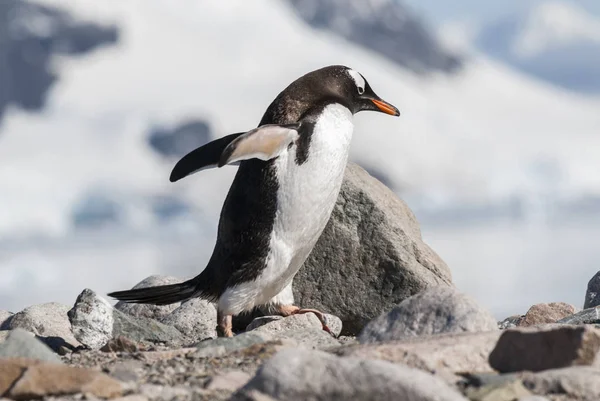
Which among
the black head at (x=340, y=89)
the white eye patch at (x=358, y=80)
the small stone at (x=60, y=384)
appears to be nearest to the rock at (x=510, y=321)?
the black head at (x=340, y=89)

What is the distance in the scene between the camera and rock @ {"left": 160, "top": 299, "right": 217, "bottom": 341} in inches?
346

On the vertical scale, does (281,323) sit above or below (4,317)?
above

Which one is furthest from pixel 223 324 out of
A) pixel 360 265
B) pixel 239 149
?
pixel 360 265

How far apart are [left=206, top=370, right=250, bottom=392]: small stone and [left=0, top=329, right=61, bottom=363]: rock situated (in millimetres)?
1151

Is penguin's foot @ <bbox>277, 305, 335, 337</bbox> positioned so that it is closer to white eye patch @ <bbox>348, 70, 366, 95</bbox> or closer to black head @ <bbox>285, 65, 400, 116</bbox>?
black head @ <bbox>285, 65, 400, 116</bbox>

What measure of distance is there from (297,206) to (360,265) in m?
1.64

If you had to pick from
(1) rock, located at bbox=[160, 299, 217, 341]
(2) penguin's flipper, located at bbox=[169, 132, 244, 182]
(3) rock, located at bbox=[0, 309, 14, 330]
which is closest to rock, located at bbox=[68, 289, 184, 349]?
(1) rock, located at bbox=[160, 299, 217, 341]

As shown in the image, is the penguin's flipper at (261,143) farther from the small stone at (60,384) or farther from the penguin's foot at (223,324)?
the small stone at (60,384)

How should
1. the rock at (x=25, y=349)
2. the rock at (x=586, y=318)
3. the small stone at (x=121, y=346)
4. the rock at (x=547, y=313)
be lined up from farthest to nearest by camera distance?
1. the rock at (x=547, y=313)
2. the rock at (x=586, y=318)
3. the small stone at (x=121, y=346)
4. the rock at (x=25, y=349)

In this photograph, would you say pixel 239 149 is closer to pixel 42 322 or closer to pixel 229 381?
pixel 229 381

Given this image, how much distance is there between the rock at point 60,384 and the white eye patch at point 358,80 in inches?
174

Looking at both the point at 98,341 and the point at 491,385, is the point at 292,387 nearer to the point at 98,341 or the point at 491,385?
the point at 491,385

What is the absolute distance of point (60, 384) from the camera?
14.1 ft

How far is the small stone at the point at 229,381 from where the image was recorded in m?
4.35
